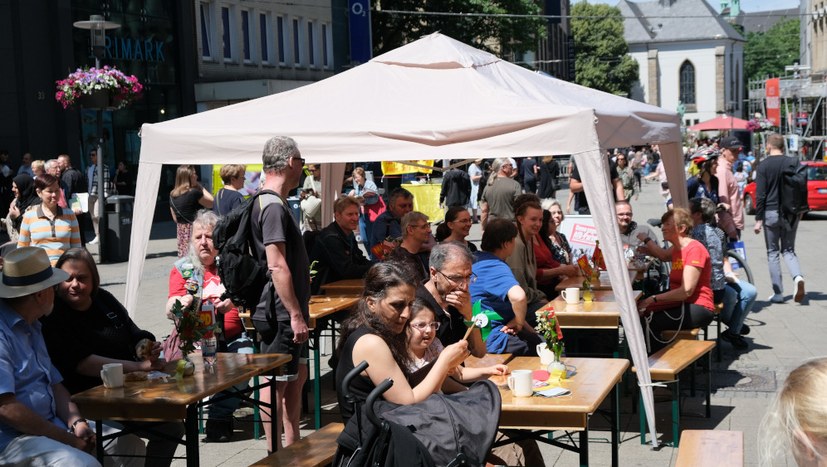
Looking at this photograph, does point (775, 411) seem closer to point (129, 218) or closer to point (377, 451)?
point (377, 451)

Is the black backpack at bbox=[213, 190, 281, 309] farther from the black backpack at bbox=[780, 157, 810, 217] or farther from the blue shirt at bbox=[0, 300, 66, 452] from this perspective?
the black backpack at bbox=[780, 157, 810, 217]

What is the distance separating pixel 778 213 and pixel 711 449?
32.1 ft

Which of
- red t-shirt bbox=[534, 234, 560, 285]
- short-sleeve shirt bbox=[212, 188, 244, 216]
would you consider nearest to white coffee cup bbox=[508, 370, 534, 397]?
red t-shirt bbox=[534, 234, 560, 285]

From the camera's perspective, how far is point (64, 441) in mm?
4949

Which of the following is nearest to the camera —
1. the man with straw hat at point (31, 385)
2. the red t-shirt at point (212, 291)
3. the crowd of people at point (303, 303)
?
the man with straw hat at point (31, 385)

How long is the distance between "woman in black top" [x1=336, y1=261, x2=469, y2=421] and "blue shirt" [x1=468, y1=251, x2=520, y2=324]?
6.82ft

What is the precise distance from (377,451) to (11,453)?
1.78 metres

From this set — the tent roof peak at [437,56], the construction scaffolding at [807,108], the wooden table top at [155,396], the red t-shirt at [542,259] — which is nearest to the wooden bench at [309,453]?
the wooden table top at [155,396]

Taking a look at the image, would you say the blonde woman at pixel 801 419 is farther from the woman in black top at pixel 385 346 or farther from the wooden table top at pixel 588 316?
the wooden table top at pixel 588 316

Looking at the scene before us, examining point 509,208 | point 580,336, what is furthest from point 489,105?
point 509,208

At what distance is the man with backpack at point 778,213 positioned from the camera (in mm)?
13453

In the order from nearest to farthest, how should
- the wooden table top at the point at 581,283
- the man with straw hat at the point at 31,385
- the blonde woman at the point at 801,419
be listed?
1. the blonde woman at the point at 801,419
2. the man with straw hat at the point at 31,385
3. the wooden table top at the point at 581,283

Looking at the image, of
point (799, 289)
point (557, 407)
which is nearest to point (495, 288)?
point (557, 407)

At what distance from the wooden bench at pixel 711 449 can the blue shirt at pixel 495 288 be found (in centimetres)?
261
